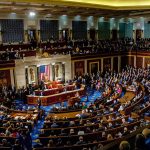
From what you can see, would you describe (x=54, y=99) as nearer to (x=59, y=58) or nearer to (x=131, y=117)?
(x=59, y=58)

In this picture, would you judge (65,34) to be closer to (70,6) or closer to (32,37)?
(32,37)

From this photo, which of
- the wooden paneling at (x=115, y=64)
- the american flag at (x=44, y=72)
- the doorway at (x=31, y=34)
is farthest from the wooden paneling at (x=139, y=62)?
the doorway at (x=31, y=34)

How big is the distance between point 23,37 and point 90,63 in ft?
26.8

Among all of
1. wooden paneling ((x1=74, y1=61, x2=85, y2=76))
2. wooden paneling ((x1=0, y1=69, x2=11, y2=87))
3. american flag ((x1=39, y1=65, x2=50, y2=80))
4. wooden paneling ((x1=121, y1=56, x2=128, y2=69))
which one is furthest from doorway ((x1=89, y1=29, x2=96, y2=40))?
wooden paneling ((x1=0, y1=69, x2=11, y2=87))

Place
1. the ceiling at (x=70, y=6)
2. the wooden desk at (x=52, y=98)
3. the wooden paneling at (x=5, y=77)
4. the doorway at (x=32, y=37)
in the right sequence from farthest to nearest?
the doorway at (x=32, y=37)
the wooden paneling at (x=5, y=77)
the wooden desk at (x=52, y=98)
the ceiling at (x=70, y=6)

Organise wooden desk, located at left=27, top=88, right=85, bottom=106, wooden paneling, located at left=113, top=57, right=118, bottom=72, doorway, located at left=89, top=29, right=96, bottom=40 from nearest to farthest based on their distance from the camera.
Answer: wooden desk, located at left=27, top=88, right=85, bottom=106 < wooden paneling, located at left=113, top=57, right=118, bottom=72 < doorway, located at left=89, top=29, right=96, bottom=40

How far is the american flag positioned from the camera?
24.9 m

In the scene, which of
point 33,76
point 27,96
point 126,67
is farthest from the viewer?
point 126,67

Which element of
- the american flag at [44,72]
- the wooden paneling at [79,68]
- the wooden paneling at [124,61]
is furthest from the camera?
the wooden paneling at [124,61]

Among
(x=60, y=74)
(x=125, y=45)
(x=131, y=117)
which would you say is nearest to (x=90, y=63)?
(x=60, y=74)

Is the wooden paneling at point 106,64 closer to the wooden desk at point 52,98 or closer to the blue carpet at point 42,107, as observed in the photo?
the blue carpet at point 42,107

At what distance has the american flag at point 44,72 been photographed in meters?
24.9

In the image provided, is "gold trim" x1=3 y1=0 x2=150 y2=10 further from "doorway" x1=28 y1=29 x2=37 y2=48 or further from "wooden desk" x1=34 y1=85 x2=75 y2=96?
"wooden desk" x1=34 y1=85 x2=75 y2=96

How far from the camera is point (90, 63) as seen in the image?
94.7 feet
